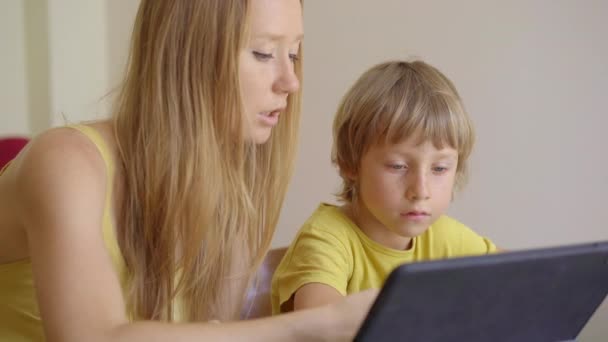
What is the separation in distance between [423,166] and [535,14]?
78cm

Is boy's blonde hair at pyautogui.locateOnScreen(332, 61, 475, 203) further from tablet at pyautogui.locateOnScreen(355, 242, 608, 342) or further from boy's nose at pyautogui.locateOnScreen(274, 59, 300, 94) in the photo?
tablet at pyautogui.locateOnScreen(355, 242, 608, 342)

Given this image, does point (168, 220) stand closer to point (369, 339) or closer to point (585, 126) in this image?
point (369, 339)

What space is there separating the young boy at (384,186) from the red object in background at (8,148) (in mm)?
461

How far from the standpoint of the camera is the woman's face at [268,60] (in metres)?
1.03

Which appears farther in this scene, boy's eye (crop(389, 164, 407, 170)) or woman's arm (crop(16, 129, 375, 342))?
boy's eye (crop(389, 164, 407, 170))

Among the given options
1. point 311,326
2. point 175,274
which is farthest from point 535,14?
point 311,326

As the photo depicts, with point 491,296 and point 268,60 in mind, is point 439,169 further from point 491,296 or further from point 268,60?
point 491,296

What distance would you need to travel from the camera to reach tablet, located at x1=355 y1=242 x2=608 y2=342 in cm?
69

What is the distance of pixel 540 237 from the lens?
1970 millimetres

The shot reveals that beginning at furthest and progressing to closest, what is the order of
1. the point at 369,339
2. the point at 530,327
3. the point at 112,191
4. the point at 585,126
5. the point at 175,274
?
1. the point at 585,126
2. the point at 175,274
3. the point at 112,191
4. the point at 530,327
5. the point at 369,339

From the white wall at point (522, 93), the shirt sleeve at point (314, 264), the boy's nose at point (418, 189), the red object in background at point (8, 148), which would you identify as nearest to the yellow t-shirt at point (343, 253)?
the shirt sleeve at point (314, 264)

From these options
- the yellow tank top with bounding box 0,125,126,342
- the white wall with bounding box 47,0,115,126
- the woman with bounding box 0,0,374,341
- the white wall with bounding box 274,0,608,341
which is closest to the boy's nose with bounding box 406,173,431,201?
the woman with bounding box 0,0,374,341

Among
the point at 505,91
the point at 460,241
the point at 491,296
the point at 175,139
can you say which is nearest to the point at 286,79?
the point at 175,139

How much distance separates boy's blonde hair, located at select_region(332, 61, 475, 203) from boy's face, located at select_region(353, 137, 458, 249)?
2cm
